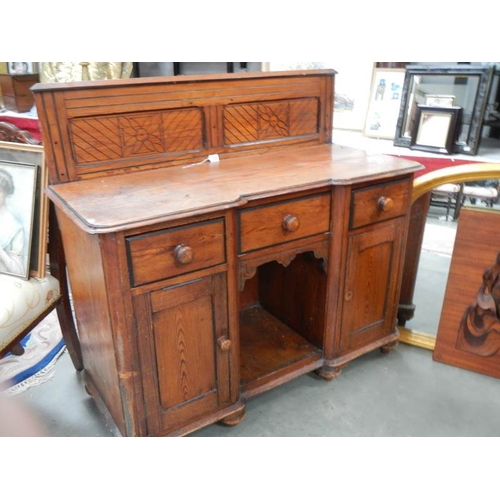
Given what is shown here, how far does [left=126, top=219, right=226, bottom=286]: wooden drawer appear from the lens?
127 centimetres

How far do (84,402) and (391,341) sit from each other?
51.7 inches

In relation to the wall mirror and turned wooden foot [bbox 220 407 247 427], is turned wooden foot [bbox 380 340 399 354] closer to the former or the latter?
turned wooden foot [bbox 220 407 247 427]

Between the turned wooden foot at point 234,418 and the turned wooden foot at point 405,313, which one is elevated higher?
the turned wooden foot at point 405,313

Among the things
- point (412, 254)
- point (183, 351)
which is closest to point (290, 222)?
point (183, 351)

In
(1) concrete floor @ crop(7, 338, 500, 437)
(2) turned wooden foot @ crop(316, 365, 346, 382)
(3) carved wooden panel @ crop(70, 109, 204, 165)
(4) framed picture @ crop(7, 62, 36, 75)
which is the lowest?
(1) concrete floor @ crop(7, 338, 500, 437)

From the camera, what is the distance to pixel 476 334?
1.98 m

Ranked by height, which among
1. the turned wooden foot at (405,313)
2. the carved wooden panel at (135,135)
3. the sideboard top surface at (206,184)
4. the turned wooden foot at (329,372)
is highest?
the carved wooden panel at (135,135)

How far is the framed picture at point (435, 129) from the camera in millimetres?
2562

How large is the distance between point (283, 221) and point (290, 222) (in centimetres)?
2

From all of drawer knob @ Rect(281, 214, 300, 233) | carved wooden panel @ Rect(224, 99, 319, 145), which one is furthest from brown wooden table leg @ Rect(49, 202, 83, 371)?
drawer knob @ Rect(281, 214, 300, 233)

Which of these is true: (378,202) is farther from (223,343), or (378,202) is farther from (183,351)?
(183,351)

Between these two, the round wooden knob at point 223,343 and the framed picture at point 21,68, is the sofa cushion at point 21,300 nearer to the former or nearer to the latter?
the round wooden knob at point 223,343

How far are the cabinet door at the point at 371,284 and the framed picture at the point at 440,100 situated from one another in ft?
3.67

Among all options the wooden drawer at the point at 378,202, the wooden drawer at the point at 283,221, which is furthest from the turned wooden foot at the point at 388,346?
the wooden drawer at the point at 283,221
